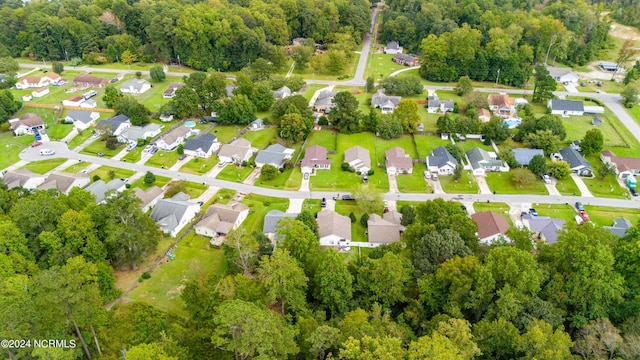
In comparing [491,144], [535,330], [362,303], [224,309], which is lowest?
[491,144]

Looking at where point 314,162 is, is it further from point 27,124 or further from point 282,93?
point 27,124

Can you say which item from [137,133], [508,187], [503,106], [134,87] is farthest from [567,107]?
[134,87]

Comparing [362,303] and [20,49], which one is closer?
[362,303]

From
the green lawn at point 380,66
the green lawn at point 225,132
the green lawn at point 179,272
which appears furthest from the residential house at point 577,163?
the green lawn at point 225,132

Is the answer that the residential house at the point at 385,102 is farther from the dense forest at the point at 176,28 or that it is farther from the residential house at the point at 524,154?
the dense forest at the point at 176,28

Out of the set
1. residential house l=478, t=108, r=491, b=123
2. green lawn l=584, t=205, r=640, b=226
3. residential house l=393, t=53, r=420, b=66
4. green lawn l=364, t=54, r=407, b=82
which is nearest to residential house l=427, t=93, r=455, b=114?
residential house l=478, t=108, r=491, b=123

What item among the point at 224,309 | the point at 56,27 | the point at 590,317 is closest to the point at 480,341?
the point at 590,317

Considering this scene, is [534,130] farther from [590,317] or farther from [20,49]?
[20,49]
